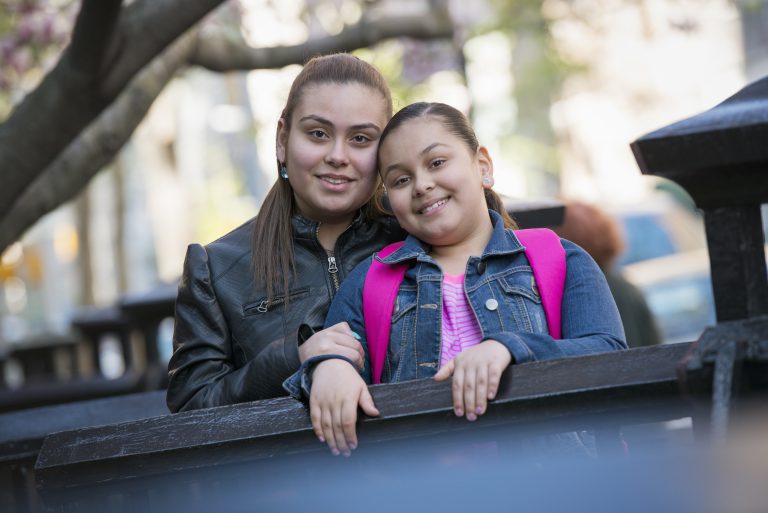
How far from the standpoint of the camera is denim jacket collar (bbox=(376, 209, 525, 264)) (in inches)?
118

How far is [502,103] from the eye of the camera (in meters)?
32.6

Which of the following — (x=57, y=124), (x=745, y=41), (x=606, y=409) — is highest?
(x=745, y=41)

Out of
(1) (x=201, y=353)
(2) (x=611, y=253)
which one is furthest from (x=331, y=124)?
(2) (x=611, y=253)

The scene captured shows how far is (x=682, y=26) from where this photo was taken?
48.7 feet

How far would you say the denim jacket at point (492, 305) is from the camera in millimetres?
2861

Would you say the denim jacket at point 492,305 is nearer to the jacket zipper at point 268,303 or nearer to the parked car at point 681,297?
the jacket zipper at point 268,303

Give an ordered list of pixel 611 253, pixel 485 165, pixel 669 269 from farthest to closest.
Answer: pixel 669 269
pixel 611 253
pixel 485 165

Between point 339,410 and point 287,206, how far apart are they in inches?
53.1

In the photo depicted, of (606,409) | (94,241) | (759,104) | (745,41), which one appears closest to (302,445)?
(606,409)

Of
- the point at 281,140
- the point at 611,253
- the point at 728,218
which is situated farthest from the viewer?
the point at 611,253

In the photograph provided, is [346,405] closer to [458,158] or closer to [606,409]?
[606,409]

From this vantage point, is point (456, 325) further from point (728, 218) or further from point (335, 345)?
point (728, 218)

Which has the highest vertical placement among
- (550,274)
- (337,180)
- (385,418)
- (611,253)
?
(337,180)

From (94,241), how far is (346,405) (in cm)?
1689
